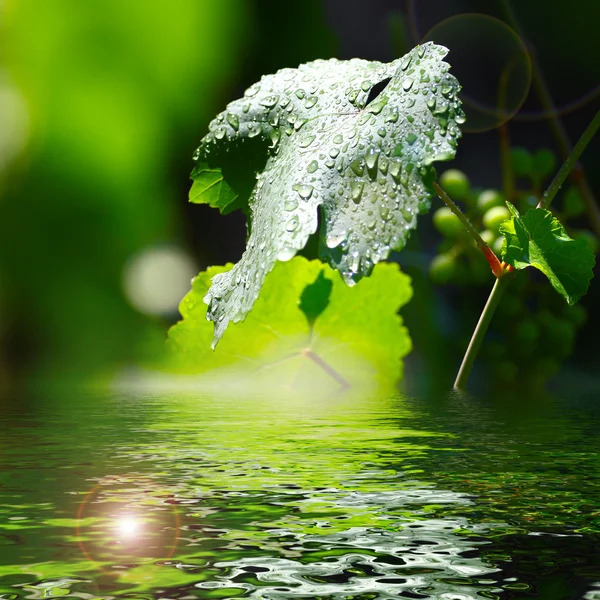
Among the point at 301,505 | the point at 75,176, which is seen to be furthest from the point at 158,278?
the point at 301,505

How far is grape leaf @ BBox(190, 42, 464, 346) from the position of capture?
0.40m

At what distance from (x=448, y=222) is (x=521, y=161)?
0.09 m

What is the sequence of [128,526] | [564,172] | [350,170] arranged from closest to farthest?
[128,526], [350,170], [564,172]

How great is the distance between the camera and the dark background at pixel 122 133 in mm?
996

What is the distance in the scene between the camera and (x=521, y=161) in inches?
31.9

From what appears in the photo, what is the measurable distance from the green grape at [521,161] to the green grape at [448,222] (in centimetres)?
8

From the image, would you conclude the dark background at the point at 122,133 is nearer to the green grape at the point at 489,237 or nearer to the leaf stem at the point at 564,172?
the green grape at the point at 489,237

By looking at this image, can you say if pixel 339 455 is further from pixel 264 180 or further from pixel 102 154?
pixel 102 154

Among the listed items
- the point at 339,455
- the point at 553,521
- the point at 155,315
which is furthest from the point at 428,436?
the point at 155,315

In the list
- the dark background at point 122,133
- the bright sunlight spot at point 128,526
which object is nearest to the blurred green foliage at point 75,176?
the dark background at point 122,133

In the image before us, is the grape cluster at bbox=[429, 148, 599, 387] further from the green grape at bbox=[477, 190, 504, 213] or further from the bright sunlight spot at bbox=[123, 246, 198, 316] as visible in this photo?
the bright sunlight spot at bbox=[123, 246, 198, 316]

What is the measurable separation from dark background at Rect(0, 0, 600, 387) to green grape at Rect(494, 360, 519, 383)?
0.79 feet

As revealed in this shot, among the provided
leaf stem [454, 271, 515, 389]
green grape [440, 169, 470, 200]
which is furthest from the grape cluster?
leaf stem [454, 271, 515, 389]

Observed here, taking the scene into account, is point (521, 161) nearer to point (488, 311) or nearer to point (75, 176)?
point (488, 311)
